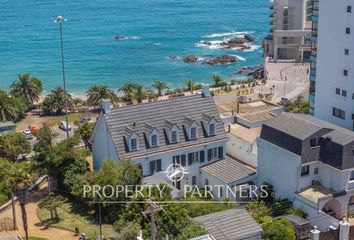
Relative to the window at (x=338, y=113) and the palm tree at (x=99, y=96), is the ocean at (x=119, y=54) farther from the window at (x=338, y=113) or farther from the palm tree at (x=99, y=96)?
the window at (x=338, y=113)

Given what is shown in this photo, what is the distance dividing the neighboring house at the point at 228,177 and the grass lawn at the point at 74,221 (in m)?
11.5

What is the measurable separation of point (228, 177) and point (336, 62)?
20351mm

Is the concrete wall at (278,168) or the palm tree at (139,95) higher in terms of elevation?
the concrete wall at (278,168)

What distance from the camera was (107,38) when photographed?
596ft

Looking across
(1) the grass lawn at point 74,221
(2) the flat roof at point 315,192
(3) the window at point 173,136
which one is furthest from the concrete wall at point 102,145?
(2) the flat roof at point 315,192

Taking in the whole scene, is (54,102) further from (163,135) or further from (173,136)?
(173,136)

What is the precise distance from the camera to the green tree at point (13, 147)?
2648 inches

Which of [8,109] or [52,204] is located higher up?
[52,204]

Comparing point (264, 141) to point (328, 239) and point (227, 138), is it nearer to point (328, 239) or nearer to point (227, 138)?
point (227, 138)

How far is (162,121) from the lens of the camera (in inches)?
2281

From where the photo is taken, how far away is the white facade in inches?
2534

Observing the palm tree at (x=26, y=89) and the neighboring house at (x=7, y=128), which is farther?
the palm tree at (x=26, y=89)

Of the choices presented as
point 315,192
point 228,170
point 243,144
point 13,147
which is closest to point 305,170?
point 315,192

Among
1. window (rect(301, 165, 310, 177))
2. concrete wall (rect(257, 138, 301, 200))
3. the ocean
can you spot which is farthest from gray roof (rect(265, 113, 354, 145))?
the ocean
